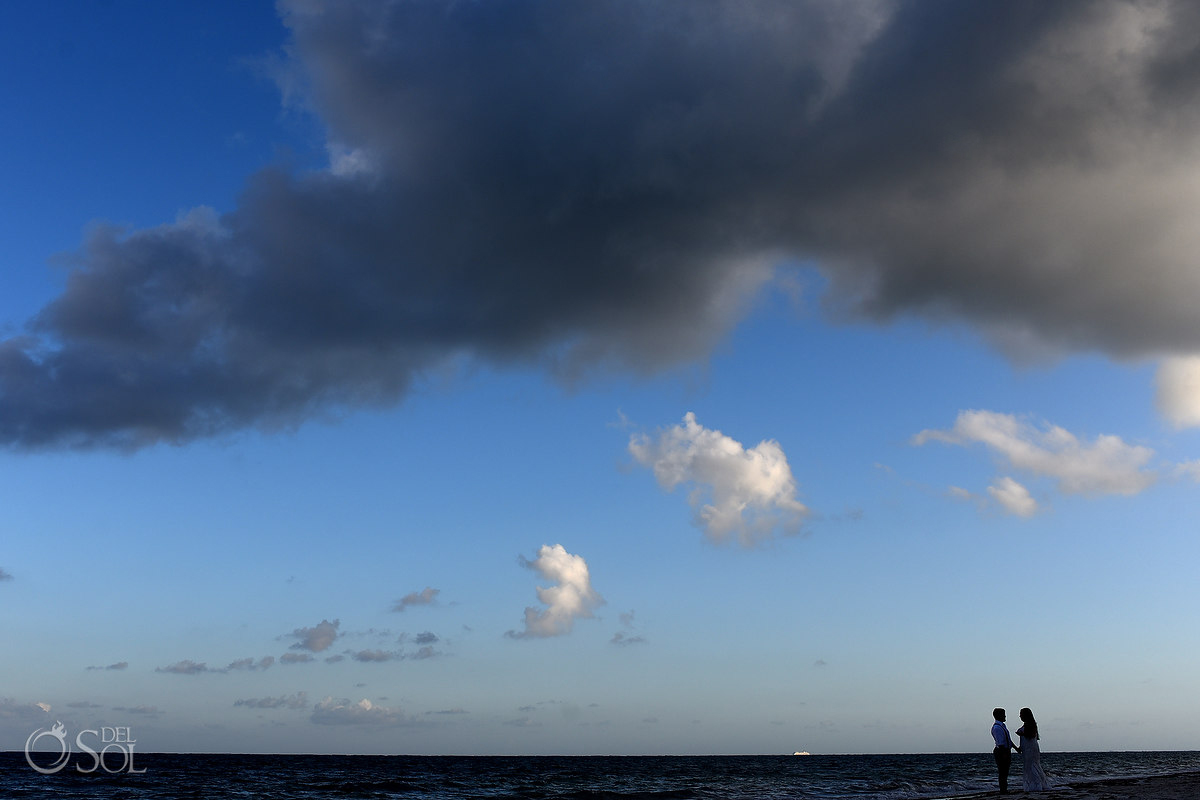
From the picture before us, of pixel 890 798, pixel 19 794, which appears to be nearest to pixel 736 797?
pixel 890 798

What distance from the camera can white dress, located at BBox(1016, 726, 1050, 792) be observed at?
25.5 metres

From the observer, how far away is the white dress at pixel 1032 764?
25500mm

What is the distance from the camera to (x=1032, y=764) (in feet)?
85.1

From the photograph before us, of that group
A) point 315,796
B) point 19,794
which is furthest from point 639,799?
point 19,794

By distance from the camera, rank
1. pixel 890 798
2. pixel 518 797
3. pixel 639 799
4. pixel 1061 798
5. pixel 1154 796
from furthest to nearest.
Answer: pixel 518 797, pixel 639 799, pixel 890 798, pixel 1154 796, pixel 1061 798

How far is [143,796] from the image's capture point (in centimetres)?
5388

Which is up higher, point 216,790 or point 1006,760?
point 1006,760

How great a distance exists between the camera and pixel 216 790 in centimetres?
6022

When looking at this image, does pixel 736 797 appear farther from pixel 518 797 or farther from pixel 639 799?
pixel 518 797

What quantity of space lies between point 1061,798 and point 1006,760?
1884mm

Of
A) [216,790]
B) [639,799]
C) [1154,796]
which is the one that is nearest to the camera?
[1154,796]

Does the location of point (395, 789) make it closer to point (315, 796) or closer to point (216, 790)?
point (315, 796)

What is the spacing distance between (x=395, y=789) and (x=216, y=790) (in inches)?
515

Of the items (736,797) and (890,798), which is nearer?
(890,798)
